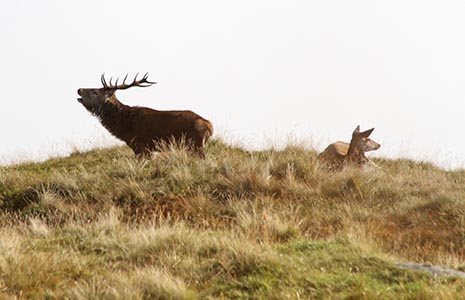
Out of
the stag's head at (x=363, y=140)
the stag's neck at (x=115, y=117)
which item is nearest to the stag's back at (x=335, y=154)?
the stag's head at (x=363, y=140)

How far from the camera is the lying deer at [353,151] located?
1661 centimetres

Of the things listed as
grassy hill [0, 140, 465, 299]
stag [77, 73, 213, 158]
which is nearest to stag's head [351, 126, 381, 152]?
grassy hill [0, 140, 465, 299]

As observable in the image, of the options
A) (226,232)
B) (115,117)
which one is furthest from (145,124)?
(226,232)

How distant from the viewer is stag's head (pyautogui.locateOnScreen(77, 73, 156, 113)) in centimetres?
1661

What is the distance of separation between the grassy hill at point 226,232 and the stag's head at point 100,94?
2271 millimetres

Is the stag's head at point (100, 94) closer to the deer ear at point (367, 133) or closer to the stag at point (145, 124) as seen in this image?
the stag at point (145, 124)

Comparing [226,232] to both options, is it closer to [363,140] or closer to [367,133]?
[363,140]

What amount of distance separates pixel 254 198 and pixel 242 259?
4925 millimetres

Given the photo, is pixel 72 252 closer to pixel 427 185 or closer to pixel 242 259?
pixel 242 259

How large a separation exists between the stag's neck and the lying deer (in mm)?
4589

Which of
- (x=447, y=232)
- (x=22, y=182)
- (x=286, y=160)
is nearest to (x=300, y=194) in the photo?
(x=286, y=160)

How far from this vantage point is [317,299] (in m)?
6.82

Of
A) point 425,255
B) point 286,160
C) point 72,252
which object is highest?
point 286,160

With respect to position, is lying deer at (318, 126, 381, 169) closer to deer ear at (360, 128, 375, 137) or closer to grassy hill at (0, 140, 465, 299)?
deer ear at (360, 128, 375, 137)
